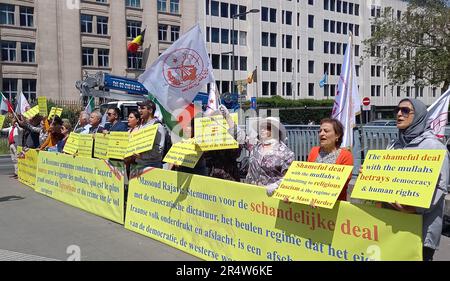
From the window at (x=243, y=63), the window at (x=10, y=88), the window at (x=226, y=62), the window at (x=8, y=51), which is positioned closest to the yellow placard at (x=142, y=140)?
the window at (x=10, y=88)

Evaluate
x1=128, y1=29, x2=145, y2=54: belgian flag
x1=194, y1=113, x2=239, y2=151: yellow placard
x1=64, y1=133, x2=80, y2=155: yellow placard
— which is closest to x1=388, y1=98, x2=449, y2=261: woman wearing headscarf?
x1=194, y1=113, x2=239, y2=151: yellow placard

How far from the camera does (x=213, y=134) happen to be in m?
5.65

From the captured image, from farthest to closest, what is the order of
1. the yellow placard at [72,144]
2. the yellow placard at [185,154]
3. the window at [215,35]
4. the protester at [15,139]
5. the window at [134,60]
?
the window at [215,35] → the window at [134,60] → the protester at [15,139] → the yellow placard at [72,144] → the yellow placard at [185,154]

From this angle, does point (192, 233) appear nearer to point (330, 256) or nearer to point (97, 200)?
point (330, 256)

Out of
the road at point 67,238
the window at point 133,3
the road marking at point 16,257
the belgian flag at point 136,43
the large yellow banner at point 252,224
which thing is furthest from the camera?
the window at point 133,3

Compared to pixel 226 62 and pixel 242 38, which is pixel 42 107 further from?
pixel 242 38

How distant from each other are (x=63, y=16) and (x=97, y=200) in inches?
1709

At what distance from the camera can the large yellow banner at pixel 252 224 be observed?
145 inches

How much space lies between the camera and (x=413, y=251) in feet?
11.5

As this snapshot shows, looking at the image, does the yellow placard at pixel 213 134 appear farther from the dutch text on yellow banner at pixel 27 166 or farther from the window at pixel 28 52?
the window at pixel 28 52

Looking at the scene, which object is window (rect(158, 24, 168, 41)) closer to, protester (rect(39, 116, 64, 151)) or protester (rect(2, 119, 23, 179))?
protester (rect(2, 119, 23, 179))

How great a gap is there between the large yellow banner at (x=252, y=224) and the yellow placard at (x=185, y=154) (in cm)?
18

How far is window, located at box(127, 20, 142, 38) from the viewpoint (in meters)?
52.2

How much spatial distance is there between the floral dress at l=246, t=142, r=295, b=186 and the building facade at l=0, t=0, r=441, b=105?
2609 cm
